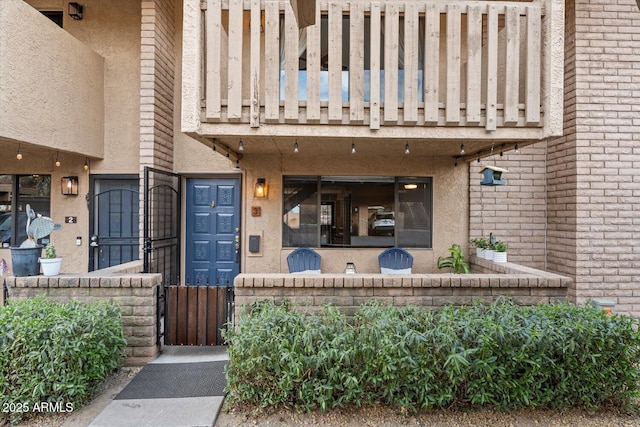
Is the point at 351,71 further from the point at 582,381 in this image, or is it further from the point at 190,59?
the point at 582,381

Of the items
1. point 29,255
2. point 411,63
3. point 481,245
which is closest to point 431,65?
point 411,63

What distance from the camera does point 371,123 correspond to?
424cm

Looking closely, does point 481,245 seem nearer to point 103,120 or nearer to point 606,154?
point 606,154

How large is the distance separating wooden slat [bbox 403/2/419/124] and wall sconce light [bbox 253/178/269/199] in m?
2.89

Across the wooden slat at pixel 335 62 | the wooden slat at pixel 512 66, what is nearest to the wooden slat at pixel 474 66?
the wooden slat at pixel 512 66

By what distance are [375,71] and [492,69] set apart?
1.49m

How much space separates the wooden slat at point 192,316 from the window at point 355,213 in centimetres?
235

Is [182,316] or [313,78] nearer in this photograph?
[182,316]

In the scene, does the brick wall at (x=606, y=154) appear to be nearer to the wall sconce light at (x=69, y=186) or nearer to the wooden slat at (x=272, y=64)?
the wooden slat at (x=272, y=64)

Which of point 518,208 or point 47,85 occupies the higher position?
point 47,85

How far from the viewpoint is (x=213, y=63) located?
4098 millimetres

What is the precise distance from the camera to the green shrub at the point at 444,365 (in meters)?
2.74

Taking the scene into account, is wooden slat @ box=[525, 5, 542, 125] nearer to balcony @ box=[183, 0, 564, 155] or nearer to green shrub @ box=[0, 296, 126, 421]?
balcony @ box=[183, 0, 564, 155]

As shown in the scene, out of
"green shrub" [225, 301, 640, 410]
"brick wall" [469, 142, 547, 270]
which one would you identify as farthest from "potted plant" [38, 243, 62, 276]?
"brick wall" [469, 142, 547, 270]
